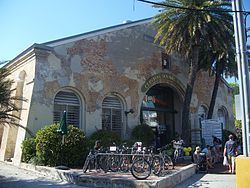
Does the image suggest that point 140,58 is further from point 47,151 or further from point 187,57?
point 47,151

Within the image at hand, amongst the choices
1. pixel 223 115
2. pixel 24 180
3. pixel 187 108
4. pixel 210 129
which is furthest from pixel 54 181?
pixel 223 115

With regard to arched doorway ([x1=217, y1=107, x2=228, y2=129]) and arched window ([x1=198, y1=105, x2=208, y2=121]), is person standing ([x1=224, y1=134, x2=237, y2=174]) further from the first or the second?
arched doorway ([x1=217, y1=107, x2=228, y2=129])

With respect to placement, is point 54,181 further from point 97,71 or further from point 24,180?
point 97,71

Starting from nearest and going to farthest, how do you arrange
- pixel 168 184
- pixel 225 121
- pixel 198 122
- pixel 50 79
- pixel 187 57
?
pixel 168 184 < pixel 50 79 < pixel 187 57 < pixel 198 122 < pixel 225 121

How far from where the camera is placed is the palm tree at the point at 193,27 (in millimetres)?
18828

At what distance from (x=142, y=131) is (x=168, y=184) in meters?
9.20

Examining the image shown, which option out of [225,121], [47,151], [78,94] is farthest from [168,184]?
[225,121]

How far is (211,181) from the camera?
11203 mm

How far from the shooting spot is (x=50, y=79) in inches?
640

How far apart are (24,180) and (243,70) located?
8965 mm

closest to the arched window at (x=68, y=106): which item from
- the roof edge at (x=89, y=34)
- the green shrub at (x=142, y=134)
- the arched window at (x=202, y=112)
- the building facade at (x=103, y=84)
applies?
the building facade at (x=103, y=84)

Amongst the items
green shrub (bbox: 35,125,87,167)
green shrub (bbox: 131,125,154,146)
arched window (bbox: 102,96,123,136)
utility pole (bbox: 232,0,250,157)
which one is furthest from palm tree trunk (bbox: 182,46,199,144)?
utility pole (bbox: 232,0,250,157)

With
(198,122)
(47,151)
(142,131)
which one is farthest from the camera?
(198,122)

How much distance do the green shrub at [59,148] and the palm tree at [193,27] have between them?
339 inches
